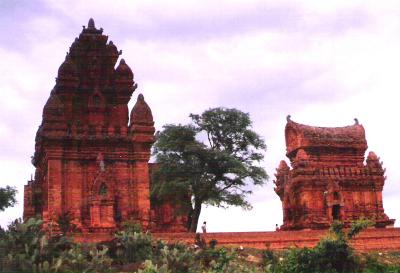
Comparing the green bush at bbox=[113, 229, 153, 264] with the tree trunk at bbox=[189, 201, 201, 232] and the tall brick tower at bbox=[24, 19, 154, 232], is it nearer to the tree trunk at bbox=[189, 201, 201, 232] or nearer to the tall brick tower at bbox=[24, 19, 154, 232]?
the tall brick tower at bbox=[24, 19, 154, 232]

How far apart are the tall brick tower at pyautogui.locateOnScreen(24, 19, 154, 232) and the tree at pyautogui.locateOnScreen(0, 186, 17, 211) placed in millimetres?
985

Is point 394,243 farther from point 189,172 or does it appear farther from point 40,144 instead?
point 40,144

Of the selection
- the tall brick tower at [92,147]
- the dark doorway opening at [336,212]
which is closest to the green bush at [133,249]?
the tall brick tower at [92,147]

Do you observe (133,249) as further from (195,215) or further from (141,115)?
(195,215)

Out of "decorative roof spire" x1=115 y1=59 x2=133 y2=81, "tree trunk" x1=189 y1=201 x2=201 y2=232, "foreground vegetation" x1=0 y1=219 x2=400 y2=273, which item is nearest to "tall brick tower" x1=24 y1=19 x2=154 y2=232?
"decorative roof spire" x1=115 y1=59 x2=133 y2=81

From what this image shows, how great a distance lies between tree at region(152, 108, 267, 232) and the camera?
4059 centimetres

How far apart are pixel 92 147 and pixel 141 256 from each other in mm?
14254

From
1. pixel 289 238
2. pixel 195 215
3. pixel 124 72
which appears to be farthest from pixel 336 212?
pixel 124 72

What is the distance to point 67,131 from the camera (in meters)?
36.8

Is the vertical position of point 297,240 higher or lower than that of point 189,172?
lower

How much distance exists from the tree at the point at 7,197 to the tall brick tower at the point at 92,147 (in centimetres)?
98

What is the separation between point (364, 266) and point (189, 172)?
15446mm

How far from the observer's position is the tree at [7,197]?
1529 inches

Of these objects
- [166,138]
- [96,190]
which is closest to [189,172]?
[166,138]
